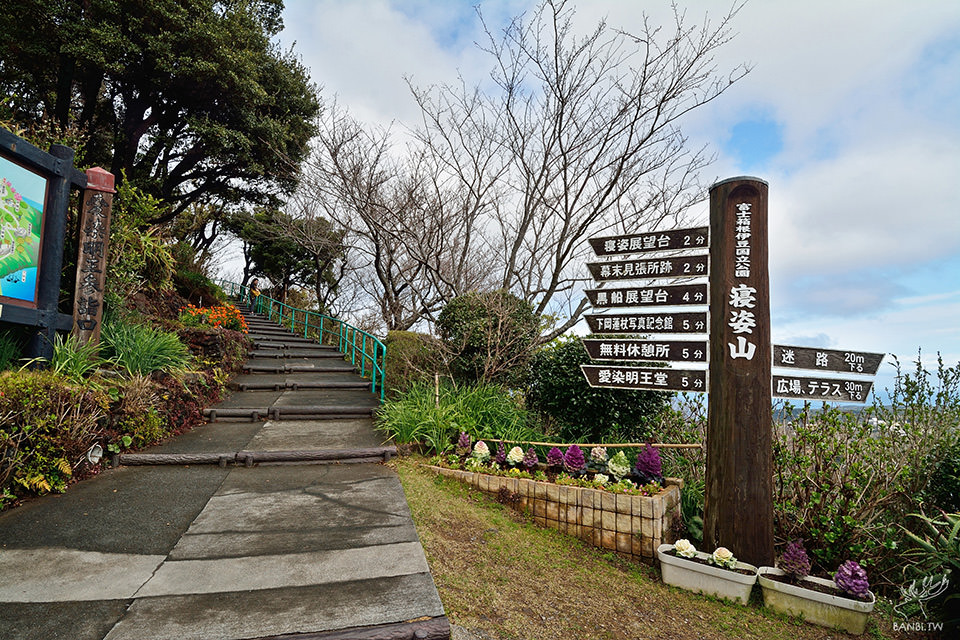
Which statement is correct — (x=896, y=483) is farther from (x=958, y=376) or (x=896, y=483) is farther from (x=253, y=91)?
(x=253, y=91)

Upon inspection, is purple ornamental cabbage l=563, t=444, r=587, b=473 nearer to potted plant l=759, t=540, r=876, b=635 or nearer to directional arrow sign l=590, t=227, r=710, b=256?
potted plant l=759, t=540, r=876, b=635

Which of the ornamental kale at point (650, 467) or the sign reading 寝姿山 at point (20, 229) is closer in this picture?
the ornamental kale at point (650, 467)

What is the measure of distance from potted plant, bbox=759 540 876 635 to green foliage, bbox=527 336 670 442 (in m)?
2.31

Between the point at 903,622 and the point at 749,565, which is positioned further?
the point at 749,565

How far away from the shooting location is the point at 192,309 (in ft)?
35.2

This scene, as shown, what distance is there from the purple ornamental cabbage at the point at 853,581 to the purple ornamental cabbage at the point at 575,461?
2.03m

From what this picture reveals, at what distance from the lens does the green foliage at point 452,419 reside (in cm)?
547

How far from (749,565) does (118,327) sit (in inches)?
308

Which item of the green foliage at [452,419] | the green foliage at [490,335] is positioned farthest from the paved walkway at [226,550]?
the green foliage at [490,335]

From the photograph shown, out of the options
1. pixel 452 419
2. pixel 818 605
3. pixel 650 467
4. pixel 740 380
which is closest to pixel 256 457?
pixel 452 419

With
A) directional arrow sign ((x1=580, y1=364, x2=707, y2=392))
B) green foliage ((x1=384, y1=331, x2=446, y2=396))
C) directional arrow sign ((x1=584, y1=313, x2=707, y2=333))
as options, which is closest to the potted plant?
directional arrow sign ((x1=580, y1=364, x2=707, y2=392))

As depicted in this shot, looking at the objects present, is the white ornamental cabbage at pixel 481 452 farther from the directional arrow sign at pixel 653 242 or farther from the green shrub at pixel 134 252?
the green shrub at pixel 134 252

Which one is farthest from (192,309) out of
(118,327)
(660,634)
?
(660,634)

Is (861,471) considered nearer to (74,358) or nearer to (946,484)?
(946,484)
